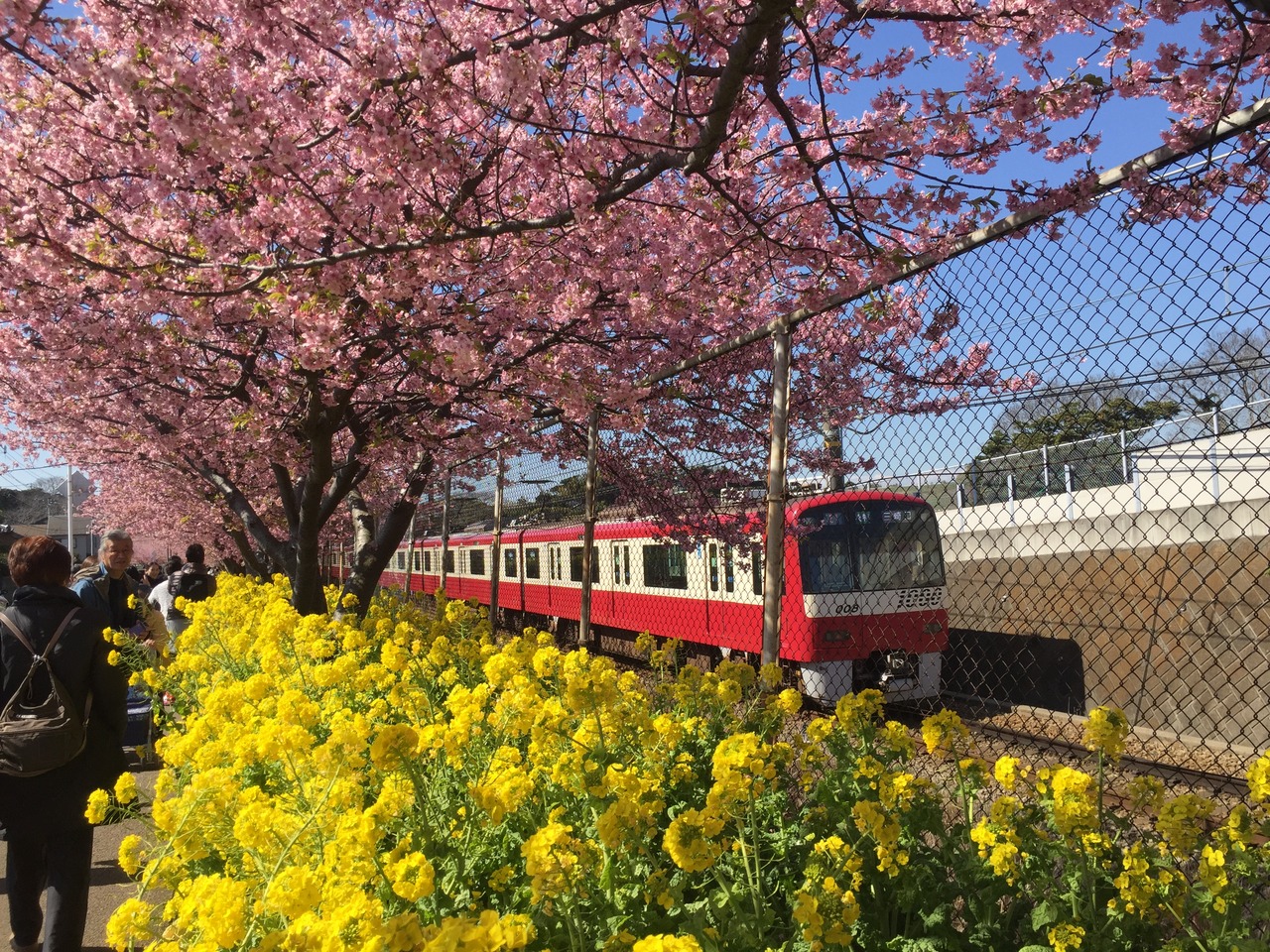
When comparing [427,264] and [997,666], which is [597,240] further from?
[997,666]

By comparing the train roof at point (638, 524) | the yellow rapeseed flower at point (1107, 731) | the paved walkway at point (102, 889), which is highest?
the train roof at point (638, 524)

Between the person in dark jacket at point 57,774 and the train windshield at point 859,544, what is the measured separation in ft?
23.5

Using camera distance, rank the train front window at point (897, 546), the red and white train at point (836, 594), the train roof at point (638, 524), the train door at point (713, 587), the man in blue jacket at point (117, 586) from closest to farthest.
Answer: the man in blue jacket at point (117, 586)
the train roof at point (638, 524)
the red and white train at point (836, 594)
the train front window at point (897, 546)
the train door at point (713, 587)

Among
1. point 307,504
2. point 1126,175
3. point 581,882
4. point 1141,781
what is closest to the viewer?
point 581,882

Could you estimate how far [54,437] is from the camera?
13.3 meters

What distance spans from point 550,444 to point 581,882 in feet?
23.1

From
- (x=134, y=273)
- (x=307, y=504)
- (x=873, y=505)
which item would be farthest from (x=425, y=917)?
(x=873, y=505)

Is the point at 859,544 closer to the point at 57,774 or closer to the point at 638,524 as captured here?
the point at 638,524

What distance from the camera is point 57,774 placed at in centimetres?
374

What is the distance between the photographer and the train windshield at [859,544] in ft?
33.3

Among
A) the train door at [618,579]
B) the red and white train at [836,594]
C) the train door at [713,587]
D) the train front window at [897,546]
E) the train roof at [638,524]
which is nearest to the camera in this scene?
the train roof at [638,524]

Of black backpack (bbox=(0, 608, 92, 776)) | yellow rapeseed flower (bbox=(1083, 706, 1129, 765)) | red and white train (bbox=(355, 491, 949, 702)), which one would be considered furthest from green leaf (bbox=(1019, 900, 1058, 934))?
red and white train (bbox=(355, 491, 949, 702))

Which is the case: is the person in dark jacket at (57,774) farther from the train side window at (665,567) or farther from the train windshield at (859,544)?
the train side window at (665,567)

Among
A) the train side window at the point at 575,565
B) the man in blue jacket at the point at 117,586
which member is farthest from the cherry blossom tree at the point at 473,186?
the train side window at the point at 575,565
